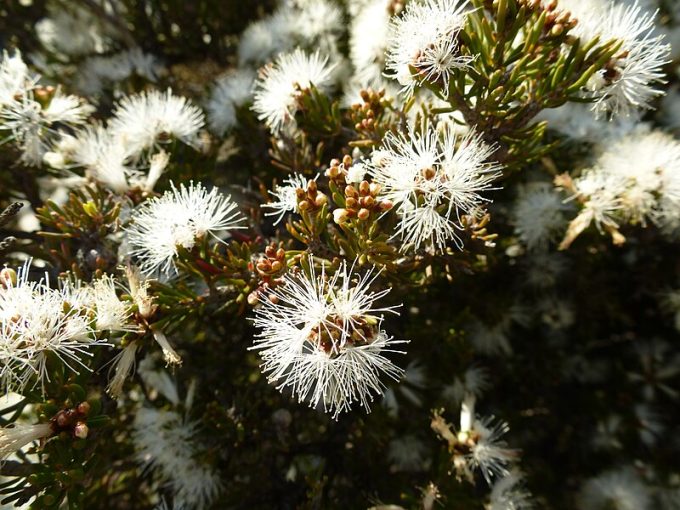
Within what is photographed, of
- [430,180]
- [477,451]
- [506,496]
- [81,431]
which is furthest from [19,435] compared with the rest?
[506,496]

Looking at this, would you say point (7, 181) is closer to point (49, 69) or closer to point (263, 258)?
point (49, 69)

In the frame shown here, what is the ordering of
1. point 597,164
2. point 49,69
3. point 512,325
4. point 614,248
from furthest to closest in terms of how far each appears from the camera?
point 49,69 → point 512,325 → point 614,248 → point 597,164

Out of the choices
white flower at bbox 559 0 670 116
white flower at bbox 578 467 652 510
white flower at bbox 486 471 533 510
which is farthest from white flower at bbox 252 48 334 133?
white flower at bbox 578 467 652 510

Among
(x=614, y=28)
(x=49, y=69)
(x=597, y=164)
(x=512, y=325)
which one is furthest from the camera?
(x=49, y=69)

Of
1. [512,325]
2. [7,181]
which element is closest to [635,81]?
[512,325]

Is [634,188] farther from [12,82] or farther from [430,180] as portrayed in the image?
[12,82]

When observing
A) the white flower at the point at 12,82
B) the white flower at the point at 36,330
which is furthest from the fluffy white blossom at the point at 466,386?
the white flower at the point at 12,82

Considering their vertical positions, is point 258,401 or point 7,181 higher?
point 7,181
